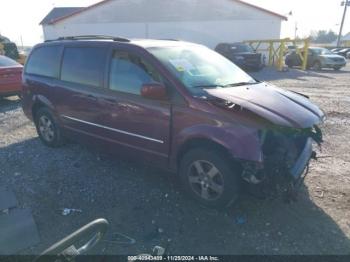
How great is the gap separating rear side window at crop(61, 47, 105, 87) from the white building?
2070 cm

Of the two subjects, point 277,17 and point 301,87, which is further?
point 277,17

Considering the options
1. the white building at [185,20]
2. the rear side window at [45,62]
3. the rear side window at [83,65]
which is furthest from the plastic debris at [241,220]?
the white building at [185,20]

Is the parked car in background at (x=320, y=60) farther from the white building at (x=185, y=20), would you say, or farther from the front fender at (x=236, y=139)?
the front fender at (x=236, y=139)

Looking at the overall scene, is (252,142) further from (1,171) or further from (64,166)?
(1,171)

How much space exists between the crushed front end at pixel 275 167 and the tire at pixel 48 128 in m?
3.49

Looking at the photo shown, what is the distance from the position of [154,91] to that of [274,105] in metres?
1.32

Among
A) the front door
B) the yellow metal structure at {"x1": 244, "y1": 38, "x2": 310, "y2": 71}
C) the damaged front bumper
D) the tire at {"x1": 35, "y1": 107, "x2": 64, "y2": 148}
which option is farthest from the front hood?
the yellow metal structure at {"x1": 244, "y1": 38, "x2": 310, "y2": 71}

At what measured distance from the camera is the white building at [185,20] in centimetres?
2420

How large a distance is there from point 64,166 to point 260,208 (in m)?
2.95

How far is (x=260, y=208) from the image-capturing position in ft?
11.8

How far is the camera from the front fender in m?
3.03

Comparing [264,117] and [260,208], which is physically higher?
[264,117]

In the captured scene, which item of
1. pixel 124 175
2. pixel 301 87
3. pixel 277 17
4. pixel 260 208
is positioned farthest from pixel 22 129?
pixel 277 17

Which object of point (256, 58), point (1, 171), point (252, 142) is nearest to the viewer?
point (252, 142)
